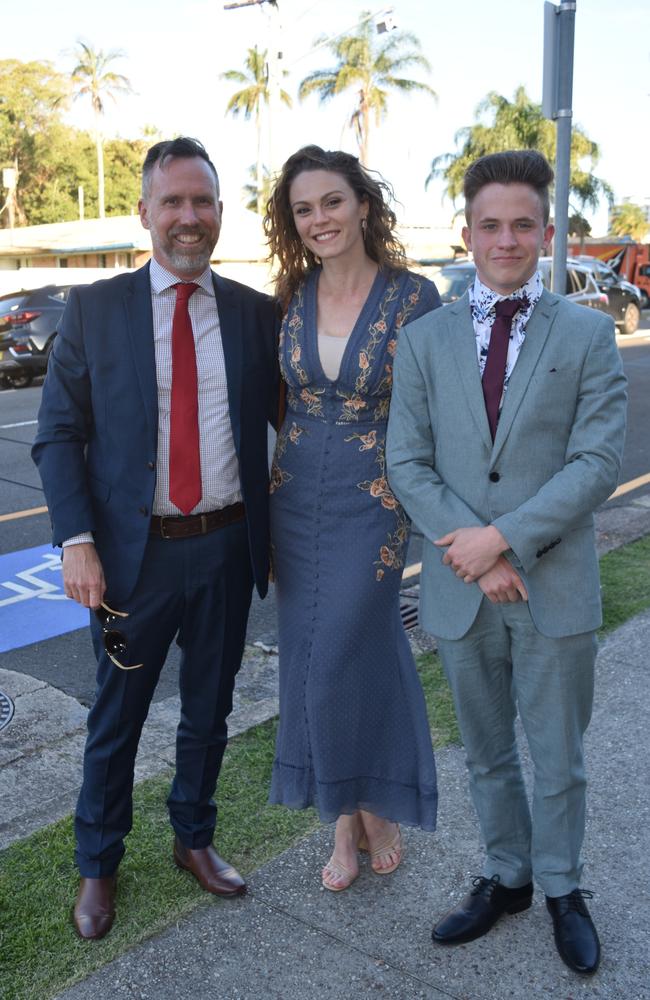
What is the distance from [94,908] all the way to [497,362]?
183 cm

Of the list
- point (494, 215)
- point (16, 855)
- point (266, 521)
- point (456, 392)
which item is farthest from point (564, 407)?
point (16, 855)

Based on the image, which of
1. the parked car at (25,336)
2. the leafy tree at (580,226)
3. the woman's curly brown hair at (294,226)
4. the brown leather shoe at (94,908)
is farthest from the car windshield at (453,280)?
the leafy tree at (580,226)

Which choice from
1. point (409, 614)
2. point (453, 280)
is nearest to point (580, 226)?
point (453, 280)

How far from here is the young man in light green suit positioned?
242 cm

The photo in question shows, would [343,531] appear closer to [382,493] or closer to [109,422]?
[382,493]

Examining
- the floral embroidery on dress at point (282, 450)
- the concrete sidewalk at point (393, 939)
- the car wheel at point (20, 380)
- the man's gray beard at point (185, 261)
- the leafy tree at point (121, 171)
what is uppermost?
the leafy tree at point (121, 171)

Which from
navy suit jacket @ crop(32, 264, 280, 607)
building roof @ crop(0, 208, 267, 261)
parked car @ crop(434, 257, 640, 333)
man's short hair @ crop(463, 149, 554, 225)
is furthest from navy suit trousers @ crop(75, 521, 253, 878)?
building roof @ crop(0, 208, 267, 261)

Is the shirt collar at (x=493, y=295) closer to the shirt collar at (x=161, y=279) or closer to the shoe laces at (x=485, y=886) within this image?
the shirt collar at (x=161, y=279)

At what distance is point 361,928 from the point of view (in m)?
2.73

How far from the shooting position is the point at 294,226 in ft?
10.1

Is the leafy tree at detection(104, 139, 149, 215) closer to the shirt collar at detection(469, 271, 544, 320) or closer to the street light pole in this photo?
the street light pole

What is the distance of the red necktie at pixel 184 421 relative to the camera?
2.75 m

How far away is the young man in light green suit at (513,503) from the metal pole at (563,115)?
2.89m

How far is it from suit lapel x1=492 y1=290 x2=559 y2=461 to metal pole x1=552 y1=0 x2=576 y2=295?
9.56 feet
